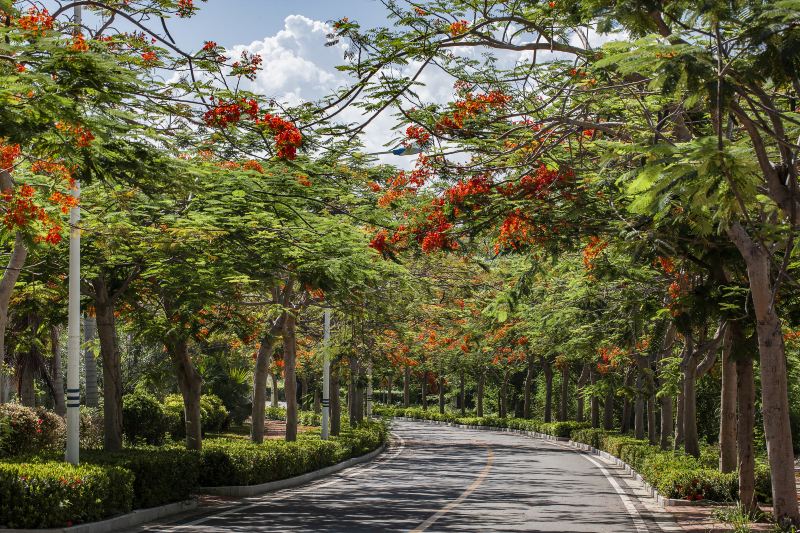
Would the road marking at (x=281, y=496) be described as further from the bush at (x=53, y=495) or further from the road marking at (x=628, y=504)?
the road marking at (x=628, y=504)

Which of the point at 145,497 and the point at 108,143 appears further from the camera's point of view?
the point at 145,497

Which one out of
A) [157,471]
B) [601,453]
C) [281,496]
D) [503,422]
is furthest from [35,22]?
[503,422]

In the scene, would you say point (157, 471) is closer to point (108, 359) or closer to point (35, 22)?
point (108, 359)

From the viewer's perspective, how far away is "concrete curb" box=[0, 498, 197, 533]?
12184mm

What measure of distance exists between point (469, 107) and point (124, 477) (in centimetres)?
742

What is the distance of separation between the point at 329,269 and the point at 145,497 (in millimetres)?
5156

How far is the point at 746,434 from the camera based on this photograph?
14242mm

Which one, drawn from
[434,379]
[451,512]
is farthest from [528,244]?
[434,379]

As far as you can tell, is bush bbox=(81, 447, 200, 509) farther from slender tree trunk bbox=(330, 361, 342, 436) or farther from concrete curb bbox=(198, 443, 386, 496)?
slender tree trunk bbox=(330, 361, 342, 436)

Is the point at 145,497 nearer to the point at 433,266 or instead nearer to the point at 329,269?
the point at 329,269

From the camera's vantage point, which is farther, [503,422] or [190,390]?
[503,422]

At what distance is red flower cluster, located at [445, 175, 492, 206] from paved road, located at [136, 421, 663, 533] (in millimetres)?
4996

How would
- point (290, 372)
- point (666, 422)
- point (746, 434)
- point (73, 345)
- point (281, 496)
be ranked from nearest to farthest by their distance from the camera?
point (746, 434), point (73, 345), point (281, 496), point (666, 422), point (290, 372)

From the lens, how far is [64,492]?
12.3 metres
